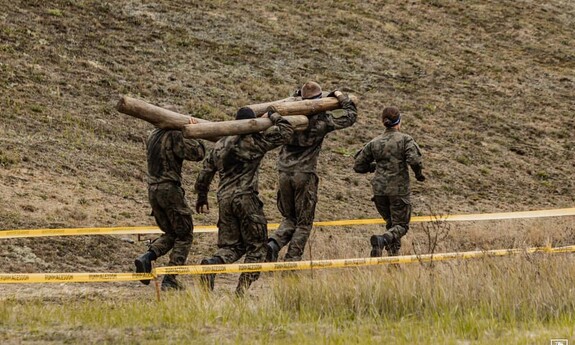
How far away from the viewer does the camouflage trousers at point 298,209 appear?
1295cm

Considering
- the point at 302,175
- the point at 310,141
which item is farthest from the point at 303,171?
the point at 310,141

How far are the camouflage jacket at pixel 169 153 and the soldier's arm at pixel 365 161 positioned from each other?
267 centimetres

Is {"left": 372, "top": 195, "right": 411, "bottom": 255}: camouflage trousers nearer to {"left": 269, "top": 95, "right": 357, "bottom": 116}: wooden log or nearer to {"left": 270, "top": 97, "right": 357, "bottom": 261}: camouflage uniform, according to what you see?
{"left": 270, "top": 97, "right": 357, "bottom": 261}: camouflage uniform

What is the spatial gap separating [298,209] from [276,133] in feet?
5.05

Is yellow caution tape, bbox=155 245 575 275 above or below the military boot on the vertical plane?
above

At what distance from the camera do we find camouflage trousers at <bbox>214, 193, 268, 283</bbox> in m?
11.8

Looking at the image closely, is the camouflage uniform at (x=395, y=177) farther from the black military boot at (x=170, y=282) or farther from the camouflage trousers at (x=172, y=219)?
the black military boot at (x=170, y=282)

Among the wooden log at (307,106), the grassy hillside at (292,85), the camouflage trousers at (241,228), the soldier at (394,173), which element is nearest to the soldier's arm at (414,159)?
the soldier at (394,173)

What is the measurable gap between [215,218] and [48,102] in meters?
5.37

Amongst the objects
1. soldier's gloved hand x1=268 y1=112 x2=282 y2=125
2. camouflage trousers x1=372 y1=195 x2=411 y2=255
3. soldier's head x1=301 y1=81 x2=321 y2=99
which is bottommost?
camouflage trousers x1=372 y1=195 x2=411 y2=255

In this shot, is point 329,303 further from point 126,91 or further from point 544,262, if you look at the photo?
point 126,91

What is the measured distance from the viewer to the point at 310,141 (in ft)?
42.9

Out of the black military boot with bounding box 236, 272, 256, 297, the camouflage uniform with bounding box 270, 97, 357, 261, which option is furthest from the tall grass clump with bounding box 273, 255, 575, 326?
the camouflage uniform with bounding box 270, 97, 357, 261

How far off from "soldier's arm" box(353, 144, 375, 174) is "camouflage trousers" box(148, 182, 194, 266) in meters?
2.70
